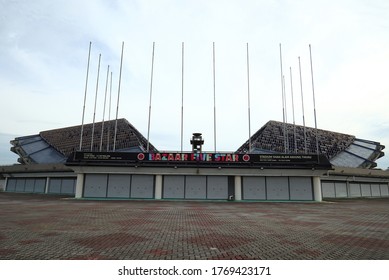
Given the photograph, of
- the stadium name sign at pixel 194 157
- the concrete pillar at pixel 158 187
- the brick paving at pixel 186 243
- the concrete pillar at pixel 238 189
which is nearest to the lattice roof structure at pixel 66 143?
the stadium name sign at pixel 194 157

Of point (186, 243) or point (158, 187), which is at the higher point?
point (158, 187)

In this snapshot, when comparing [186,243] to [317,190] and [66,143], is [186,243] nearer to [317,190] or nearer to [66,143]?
[317,190]

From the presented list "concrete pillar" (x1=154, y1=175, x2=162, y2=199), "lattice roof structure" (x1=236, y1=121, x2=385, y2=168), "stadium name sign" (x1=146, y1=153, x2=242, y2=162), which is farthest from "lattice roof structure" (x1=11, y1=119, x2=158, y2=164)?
"lattice roof structure" (x1=236, y1=121, x2=385, y2=168)

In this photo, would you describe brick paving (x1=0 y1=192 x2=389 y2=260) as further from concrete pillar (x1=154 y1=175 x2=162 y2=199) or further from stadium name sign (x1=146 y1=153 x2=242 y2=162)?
concrete pillar (x1=154 y1=175 x2=162 y2=199)

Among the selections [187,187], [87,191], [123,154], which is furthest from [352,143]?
[87,191]

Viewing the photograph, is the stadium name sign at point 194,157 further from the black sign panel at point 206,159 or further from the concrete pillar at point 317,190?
the concrete pillar at point 317,190

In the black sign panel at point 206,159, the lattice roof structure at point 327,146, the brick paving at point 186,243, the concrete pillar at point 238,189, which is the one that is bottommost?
the brick paving at point 186,243

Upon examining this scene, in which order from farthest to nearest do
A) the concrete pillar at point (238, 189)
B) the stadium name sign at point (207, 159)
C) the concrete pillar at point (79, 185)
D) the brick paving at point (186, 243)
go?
the concrete pillar at point (79, 185), the concrete pillar at point (238, 189), the stadium name sign at point (207, 159), the brick paving at point (186, 243)

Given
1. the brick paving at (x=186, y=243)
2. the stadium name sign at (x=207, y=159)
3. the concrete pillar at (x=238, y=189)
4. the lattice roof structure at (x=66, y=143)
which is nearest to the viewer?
the brick paving at (x=186, y=243)

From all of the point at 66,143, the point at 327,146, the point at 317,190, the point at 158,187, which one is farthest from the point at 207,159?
the point at 66,143

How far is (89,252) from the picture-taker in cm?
757

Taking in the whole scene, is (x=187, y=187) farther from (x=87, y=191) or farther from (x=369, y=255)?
(x=369, y=255)

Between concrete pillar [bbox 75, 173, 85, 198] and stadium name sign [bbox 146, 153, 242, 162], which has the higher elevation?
stadium name sign [bbox 146, 153, 242, 162]

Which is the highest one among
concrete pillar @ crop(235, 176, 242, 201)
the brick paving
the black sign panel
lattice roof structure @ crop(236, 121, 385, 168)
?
lattice roof structure @ crop(236, 121, 385, 168)
